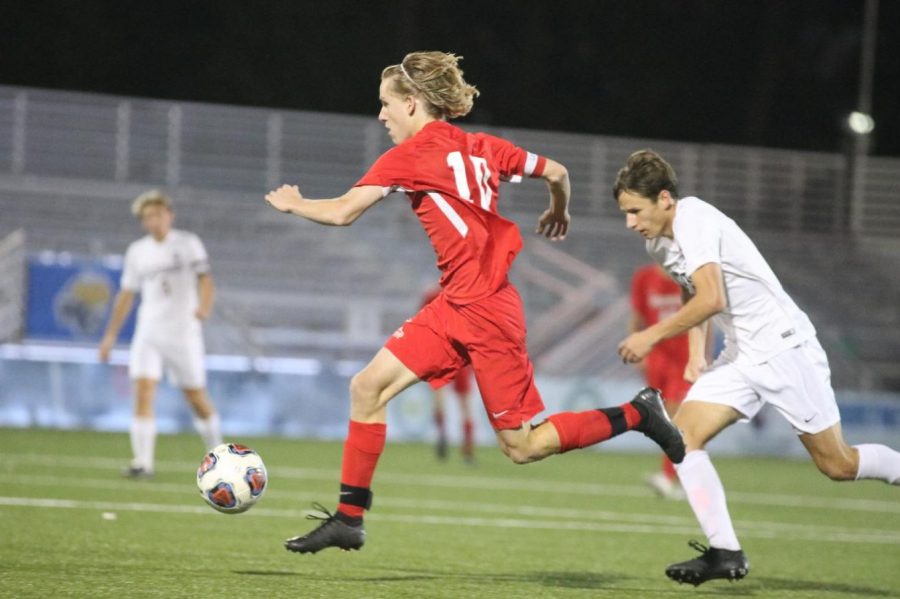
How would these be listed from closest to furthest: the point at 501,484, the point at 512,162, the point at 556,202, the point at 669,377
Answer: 1. the point at 512,162
2. the point at 556,202
3. the point at 669,377
4. the point at 501,484

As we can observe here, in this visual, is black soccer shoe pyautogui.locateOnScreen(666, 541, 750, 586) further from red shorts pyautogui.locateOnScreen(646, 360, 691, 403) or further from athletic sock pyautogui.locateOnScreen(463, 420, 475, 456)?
athletic sock pyautogui.locateOnScreen(463, 420, 475, 456)

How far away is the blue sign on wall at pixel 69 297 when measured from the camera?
18.7 metres

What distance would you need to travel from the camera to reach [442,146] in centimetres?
625

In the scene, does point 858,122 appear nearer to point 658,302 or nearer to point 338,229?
point 338,229

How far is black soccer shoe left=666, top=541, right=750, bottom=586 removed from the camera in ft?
20.4

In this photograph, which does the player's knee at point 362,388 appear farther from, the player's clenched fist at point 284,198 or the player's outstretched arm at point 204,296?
the player's outstretched arm at point 204,296

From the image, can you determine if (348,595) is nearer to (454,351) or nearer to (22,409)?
(454,351)

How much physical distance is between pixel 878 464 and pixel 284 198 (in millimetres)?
2938

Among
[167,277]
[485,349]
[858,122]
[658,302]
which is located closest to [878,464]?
[485,349]

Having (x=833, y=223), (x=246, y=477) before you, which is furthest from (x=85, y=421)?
(x=833, y=223)

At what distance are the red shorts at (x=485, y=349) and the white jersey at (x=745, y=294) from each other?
820mm

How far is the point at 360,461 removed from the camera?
20.9ft

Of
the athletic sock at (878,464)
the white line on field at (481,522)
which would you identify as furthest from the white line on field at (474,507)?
the athletic sock at (878,464)

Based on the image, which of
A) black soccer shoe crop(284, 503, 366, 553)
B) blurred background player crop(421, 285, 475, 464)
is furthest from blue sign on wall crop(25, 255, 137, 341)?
black soccer shoe crop(284, 503, 366, 553)
